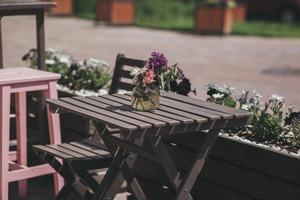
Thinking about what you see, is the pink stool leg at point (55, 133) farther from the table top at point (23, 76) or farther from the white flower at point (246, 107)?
the white flower at point (246, 107)

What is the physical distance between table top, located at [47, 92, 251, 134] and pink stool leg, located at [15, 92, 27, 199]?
0.75 meters

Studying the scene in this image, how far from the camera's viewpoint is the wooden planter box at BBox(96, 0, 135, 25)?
1722 cm

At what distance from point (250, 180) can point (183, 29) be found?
13242 mm

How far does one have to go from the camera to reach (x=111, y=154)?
3.68 metres

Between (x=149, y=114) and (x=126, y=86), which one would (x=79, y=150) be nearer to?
(x=126, y=86)

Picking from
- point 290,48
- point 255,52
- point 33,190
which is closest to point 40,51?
point 33,190

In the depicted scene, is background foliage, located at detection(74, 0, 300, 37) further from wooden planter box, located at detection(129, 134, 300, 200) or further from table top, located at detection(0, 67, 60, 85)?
wooden planter box, located at detection(129, 134, 300, 200)

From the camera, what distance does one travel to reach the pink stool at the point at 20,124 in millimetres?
3969

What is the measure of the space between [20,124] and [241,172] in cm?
154

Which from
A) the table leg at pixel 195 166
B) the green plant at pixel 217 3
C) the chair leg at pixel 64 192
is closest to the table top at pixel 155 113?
the table leg at pixel 195 166

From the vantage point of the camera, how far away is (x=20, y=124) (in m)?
4.34

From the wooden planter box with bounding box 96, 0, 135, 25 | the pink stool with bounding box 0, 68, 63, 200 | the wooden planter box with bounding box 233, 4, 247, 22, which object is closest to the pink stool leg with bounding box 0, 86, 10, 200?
the pink stool with bounding box 0, 68, 63, 200

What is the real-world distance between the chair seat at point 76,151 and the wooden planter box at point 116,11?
43.7 feet

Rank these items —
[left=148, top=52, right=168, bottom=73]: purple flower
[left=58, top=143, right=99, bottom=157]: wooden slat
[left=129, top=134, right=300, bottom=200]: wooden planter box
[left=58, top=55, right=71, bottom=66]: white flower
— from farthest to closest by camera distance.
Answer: [left=58, top=55, right=71, bottom=66]: white flower, [left=58, top=143, right=99, bottom=157]: wooden slat, [left=129, top=134, right=300, bottom=200]: wooden planter box, [left=148, top=52, right=168, bottom=73]: purple flower
